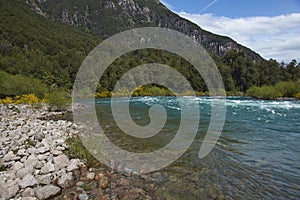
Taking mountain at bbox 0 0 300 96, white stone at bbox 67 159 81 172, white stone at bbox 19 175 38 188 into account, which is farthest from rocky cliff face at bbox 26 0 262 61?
white stone at bbox 19 175 38 188

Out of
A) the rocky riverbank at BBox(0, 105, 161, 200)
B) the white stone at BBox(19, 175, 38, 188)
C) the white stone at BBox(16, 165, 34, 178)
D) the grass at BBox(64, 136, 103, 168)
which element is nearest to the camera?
the rocky riverbank at BBox(0, 105, 161, 200)

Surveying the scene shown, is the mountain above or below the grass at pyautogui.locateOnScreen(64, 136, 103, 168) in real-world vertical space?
above

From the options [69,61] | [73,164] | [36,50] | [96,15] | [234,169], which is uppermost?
[96,15]

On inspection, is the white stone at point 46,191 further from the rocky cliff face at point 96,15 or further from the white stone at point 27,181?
the rocky cliff face at point 96,15

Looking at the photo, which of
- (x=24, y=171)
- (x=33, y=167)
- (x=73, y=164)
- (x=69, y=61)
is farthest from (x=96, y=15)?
(x=24, y=171)

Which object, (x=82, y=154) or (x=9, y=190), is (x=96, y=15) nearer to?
(x=82, y=154)

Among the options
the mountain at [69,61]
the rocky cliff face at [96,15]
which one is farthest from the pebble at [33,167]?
the rocky cliff face at [96,15]

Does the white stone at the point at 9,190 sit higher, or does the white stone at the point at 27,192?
the white stone at the point at 9,190

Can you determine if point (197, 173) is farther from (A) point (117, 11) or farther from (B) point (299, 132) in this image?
(A) point (117, 11)

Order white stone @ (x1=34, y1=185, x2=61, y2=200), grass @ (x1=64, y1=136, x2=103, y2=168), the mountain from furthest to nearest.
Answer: the mountain < grass @ (x1=64, y1=136, x2=103, y2=168) < white stone @ (x1=34, y1=185, x2=61, y2=200)

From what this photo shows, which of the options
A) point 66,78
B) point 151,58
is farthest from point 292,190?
point 151,58

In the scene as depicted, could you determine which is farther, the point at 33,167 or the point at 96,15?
the point at 96,15

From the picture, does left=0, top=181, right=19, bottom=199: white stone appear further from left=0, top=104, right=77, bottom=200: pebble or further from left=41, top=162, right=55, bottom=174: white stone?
left=41, top=162, right=55, bottom=174: white stone

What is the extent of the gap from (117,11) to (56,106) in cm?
18625
